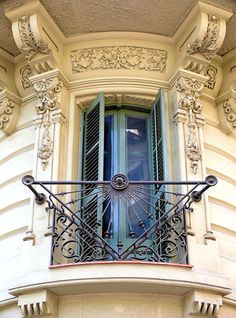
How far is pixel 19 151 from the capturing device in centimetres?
917

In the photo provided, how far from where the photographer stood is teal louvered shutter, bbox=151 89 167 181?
28.3 feet

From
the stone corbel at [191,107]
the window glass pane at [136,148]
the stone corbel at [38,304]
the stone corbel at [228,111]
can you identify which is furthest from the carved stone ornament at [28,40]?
the stone corbel at [38,304]

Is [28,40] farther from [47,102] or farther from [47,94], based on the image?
[47,102]

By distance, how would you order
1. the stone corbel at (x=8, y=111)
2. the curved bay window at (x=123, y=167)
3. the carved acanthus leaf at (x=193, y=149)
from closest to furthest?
the curved bay window at (x=123, y=167), the carved acanthus leaf at (x=193, y=149), the stone corbel at (x=8, y=111)

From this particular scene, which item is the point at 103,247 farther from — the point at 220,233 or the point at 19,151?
the point at 19,151

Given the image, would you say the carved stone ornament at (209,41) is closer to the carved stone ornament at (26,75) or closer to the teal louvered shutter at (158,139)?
the teal louvered shutter at (158,139)

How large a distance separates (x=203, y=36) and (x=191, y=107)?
999mm

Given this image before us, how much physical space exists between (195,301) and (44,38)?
165 inches

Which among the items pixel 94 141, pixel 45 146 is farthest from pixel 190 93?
pixel 45 146

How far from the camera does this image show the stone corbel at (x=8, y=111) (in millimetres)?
9406

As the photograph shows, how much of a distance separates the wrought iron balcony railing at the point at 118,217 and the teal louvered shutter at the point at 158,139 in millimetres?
230

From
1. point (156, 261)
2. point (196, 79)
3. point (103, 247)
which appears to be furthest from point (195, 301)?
point (196, 79)

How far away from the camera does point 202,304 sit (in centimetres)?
716

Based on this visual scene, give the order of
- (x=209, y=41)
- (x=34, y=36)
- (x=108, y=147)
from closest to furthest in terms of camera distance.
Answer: (x=34, y=36) < (x=209, y=41) < (x=108, y=147)
